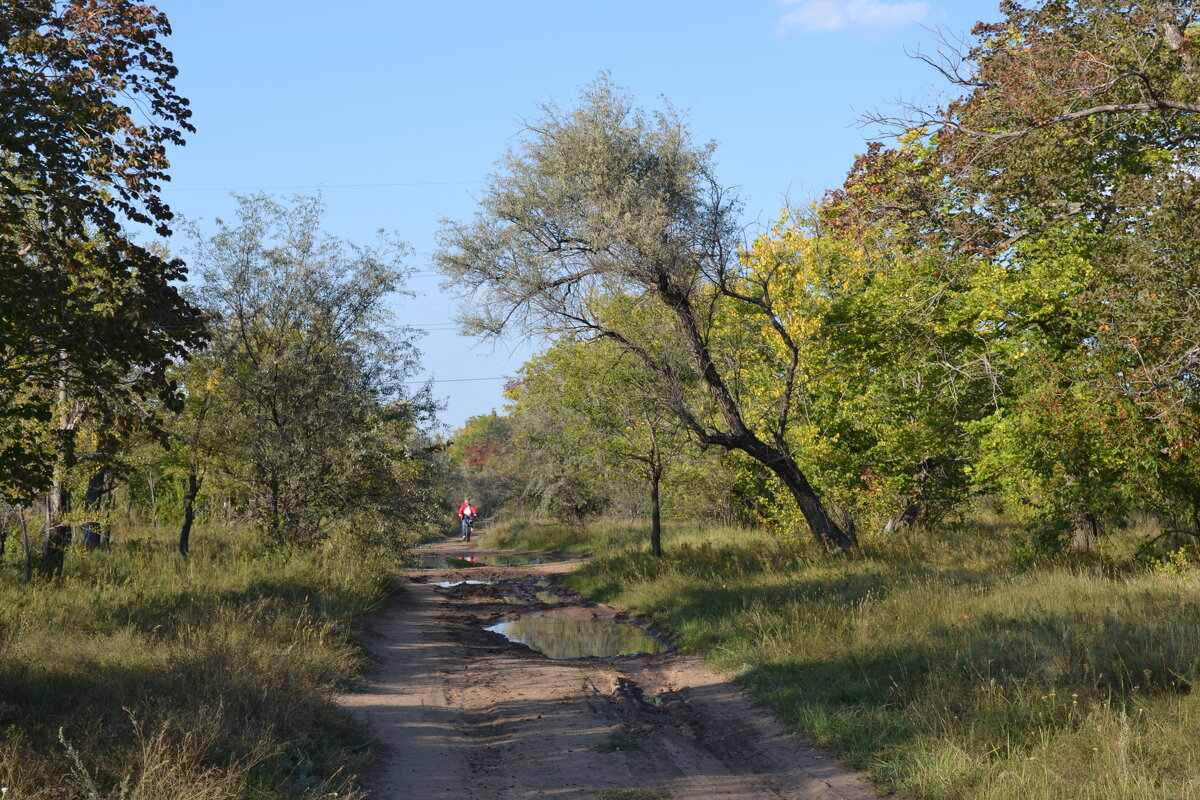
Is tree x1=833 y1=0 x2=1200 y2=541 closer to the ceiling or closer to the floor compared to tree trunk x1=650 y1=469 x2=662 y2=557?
closer to the ceiling

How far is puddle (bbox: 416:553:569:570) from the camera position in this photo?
104 ft

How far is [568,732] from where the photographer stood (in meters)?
8.65

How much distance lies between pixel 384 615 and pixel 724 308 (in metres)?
10.8

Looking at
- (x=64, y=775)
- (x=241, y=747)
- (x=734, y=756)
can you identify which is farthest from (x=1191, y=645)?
(x=64, y=775)

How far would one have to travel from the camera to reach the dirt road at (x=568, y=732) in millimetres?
7082

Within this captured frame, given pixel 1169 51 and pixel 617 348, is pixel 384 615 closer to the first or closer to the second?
pixel 617 348

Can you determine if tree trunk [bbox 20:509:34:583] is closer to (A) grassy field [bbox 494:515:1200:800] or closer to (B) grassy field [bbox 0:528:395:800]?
(B) grassy field [bbox 0:528:395:800]

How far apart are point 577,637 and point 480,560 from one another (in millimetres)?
20499

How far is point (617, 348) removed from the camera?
73.0 feet

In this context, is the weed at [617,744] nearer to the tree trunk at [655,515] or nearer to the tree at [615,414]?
the tree at [615,414]

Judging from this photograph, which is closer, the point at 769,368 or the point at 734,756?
the point at 734,756

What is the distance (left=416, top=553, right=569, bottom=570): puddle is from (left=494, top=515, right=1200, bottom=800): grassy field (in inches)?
619

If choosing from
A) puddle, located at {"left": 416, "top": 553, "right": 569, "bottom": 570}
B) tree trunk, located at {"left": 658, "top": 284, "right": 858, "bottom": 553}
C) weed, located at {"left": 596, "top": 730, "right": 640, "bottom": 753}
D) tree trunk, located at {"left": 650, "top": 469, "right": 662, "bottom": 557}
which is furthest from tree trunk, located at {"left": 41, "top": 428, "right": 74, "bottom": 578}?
puddle, located at {"left": 416, "top": 553, "right": 569, "bottom": 570}

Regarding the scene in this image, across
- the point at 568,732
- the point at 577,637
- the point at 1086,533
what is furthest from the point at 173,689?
the point at 1086,533
